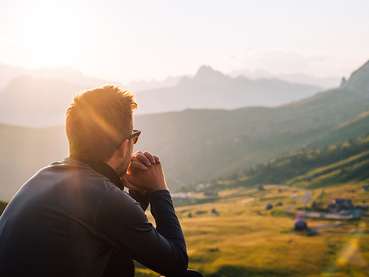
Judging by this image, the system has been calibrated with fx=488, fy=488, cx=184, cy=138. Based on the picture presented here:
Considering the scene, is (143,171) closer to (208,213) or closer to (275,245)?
(275,245)

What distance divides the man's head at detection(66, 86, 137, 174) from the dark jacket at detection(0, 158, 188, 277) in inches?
12.6

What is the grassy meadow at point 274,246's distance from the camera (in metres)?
85.1

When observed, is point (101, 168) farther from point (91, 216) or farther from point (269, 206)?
point (269, 206)

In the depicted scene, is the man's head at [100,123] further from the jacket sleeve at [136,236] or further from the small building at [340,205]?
the small building at [340,205]

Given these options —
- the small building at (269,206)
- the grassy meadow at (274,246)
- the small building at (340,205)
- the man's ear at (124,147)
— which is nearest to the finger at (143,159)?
the man's ear at (124,147)

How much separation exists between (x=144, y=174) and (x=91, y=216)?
1.37 metres

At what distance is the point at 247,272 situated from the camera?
275 ft

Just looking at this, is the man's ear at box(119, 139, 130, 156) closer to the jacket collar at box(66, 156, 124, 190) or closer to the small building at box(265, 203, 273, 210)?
the jacket collar at box(66, 156, 124, 190)

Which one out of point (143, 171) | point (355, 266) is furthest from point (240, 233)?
point (143, 171)

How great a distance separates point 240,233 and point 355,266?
50230 millimetres

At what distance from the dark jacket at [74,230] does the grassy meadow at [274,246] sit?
54882 millimetres

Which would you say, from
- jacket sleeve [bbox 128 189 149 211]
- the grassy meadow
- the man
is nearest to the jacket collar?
the man

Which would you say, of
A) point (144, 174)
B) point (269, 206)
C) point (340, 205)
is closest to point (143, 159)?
point (144, 174)

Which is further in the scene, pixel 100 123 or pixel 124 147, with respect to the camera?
pixel 124 147
